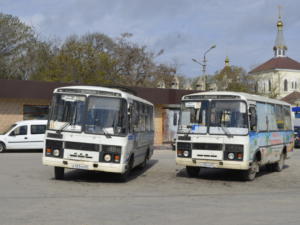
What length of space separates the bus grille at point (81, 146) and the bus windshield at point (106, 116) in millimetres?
380

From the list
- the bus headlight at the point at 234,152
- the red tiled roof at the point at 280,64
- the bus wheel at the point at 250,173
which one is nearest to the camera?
the bus headlight at the point at 234,152

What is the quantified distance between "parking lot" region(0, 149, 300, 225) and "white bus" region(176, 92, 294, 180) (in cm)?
69

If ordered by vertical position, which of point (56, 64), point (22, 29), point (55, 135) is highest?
point (22, 29)

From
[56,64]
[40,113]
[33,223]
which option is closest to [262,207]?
[33,223]

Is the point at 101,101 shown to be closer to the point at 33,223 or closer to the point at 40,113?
the point at 33,223

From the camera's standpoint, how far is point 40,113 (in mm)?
31812

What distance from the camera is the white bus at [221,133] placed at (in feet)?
47.0

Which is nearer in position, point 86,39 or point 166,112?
point 166,112

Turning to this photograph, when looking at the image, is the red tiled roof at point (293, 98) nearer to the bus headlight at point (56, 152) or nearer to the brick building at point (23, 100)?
the brick building at point (23, 100)

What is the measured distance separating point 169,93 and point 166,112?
180 cm

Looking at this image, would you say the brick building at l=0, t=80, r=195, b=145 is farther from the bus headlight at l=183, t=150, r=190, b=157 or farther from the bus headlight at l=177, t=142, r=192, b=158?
the bus headlight at l=183, t=150, r=190, b=157

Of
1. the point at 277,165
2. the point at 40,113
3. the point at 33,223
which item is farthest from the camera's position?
the point at 40,113

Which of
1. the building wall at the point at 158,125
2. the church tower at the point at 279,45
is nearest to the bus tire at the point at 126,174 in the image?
the building wall at the point at 158,125

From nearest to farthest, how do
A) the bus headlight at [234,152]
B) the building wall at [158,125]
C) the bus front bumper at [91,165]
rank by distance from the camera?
the bus front bumper at [91,165] < the bus headlight at [234,152] < the building wall at [158,125]
